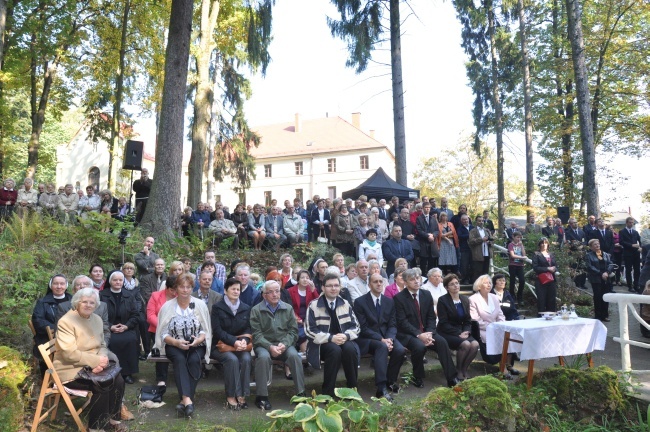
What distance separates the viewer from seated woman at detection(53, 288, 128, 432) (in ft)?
15.8

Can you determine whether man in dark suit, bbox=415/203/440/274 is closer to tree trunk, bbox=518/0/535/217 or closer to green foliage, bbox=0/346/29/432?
green foliage, bbox=0/346/29/432

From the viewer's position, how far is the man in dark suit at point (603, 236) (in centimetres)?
1216

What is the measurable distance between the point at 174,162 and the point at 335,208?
3.67 metres

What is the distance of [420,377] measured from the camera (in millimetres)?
6332

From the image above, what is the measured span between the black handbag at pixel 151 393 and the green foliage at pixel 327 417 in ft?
6.14

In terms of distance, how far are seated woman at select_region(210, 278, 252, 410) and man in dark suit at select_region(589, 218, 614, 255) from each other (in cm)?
934

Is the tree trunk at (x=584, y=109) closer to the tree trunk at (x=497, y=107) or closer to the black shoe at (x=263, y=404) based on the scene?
the tree trunk at (x=497, y=107)

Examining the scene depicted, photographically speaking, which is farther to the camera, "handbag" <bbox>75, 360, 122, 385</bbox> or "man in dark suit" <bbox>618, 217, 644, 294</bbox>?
"man in dark suit" <bbox>618, 217, 644, 294</bbox>

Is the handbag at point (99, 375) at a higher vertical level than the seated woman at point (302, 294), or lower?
lower

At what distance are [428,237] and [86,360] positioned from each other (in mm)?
7366

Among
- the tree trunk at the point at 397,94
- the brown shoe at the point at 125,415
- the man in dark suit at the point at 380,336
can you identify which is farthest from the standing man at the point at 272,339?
the tree trunk at the point at 397,94

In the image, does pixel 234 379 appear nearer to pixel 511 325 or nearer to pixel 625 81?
pixel 511 325

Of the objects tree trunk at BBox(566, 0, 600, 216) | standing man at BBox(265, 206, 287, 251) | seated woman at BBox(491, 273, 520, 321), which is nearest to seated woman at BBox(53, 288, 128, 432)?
seated woman at BBox(491, 273, 520, 321)

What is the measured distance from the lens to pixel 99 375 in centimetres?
490
